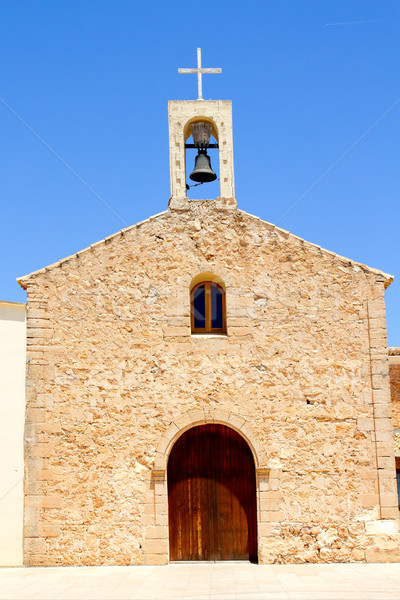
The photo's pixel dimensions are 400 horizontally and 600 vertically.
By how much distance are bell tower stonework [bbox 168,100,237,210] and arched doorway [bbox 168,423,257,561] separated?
382cm

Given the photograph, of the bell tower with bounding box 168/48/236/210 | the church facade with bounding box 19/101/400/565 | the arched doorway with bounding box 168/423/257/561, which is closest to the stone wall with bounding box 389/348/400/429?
the church facade with bounding box 19/101/400/565

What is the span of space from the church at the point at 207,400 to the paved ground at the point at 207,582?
36 cm

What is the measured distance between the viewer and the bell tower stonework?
11.5 m

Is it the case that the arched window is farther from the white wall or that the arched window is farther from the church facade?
the white wall

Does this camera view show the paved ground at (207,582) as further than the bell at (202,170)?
No

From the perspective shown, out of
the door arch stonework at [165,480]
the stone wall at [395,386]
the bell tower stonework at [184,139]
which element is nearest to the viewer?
the door arch stonework at [165,480]

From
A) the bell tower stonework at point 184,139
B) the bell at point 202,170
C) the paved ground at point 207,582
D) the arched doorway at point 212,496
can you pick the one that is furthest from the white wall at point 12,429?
the bell at point 202,170

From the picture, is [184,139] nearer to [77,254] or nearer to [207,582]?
[77,254]

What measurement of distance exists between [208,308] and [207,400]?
1.56m

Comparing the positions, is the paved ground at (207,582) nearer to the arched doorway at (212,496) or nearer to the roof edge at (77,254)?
the arched doorway at (212,496)

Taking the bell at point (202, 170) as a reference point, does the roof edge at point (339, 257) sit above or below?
below

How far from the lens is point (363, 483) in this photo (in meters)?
10.4

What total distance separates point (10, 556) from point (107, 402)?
2.67 m

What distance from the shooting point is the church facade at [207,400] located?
1025 centimetres
